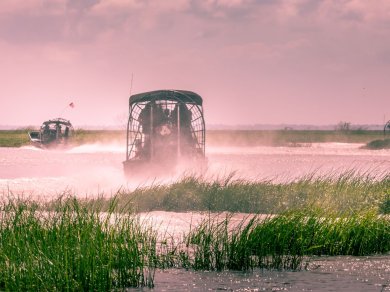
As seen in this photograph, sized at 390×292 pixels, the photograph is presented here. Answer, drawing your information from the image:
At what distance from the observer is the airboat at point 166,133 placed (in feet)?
96.3

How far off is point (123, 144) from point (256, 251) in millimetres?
77804

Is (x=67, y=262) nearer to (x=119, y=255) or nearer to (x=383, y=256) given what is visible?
(x=119, y=255)

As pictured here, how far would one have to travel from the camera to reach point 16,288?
894cm

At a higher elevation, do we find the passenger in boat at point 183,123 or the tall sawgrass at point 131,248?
the passenger in boat at point 183,123

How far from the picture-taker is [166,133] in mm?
29578

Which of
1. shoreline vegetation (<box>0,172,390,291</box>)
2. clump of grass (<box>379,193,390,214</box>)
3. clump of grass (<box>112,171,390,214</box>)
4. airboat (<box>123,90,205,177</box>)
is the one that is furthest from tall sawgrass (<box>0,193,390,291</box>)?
airboat (<box>123,90,205,177</box>)

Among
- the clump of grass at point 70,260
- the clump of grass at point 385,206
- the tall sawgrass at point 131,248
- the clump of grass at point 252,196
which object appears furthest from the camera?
the clump of grass at point 252,196

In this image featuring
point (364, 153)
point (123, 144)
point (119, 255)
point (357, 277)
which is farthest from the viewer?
point (123, 144)

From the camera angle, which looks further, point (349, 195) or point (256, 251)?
point (349, 195)

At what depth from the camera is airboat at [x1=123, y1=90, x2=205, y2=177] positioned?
29.3m

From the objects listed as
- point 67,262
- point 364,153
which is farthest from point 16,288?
point 364,153

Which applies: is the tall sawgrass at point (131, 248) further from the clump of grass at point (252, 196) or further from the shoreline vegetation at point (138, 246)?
the clump of grass at point (252, 196)

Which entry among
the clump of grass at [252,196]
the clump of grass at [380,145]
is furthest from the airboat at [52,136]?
the clump of grass at [252,196]

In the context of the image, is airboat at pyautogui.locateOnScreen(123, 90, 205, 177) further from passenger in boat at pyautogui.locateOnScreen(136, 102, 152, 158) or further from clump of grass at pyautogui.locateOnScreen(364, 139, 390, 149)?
clump of grass at pyautogui.locateOnScreen(364, 139, 390, 149)
